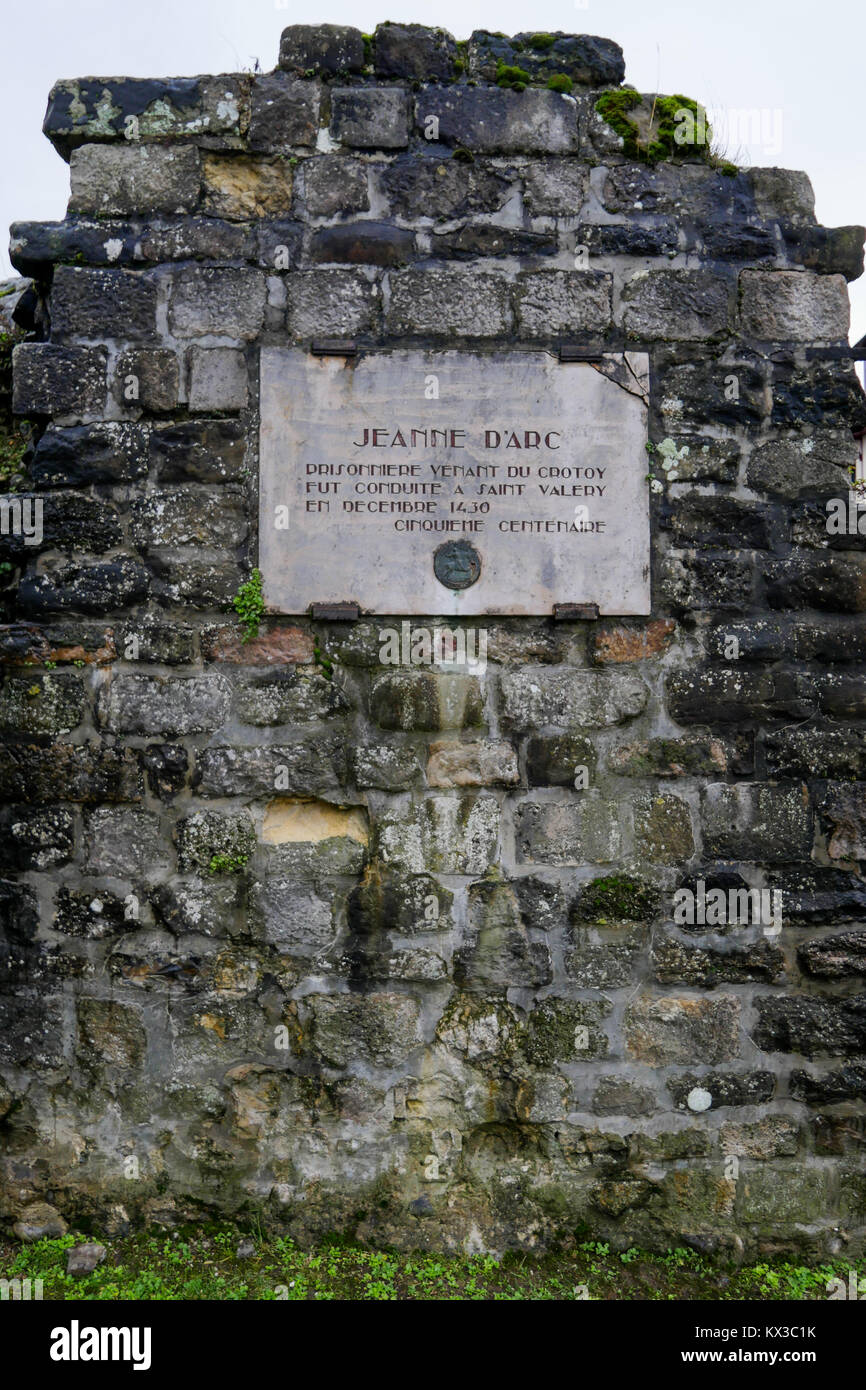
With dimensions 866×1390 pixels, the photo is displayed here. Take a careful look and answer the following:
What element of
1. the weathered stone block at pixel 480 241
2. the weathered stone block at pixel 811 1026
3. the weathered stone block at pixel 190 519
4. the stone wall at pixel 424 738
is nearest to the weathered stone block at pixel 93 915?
the stone wall at pixel 424 738

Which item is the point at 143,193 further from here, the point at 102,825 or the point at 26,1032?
the point at 26,1032

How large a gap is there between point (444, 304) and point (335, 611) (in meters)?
1.16

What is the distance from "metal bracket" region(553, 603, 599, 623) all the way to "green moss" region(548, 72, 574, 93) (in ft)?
6.13

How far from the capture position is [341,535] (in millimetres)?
3543

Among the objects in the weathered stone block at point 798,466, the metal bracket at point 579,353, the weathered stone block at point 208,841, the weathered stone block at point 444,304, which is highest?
the weathered stone block at point 444,304

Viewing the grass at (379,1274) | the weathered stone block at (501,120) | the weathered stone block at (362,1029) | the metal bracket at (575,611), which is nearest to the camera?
the grass at (379,1274)

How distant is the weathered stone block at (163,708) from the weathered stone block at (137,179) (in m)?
1.69

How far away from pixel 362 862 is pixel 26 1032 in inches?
50.7

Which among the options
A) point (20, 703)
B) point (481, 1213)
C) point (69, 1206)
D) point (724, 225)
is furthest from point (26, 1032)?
point (724, 225)

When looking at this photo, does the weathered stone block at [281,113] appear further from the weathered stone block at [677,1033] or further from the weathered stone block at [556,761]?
the weathered stone block at [677,1033]

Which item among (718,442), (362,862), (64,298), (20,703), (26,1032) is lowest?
(26,1032)

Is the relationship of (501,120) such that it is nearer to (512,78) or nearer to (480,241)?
(512,78)

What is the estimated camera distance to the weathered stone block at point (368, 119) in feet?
11.9

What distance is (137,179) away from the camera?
3.62 meters
